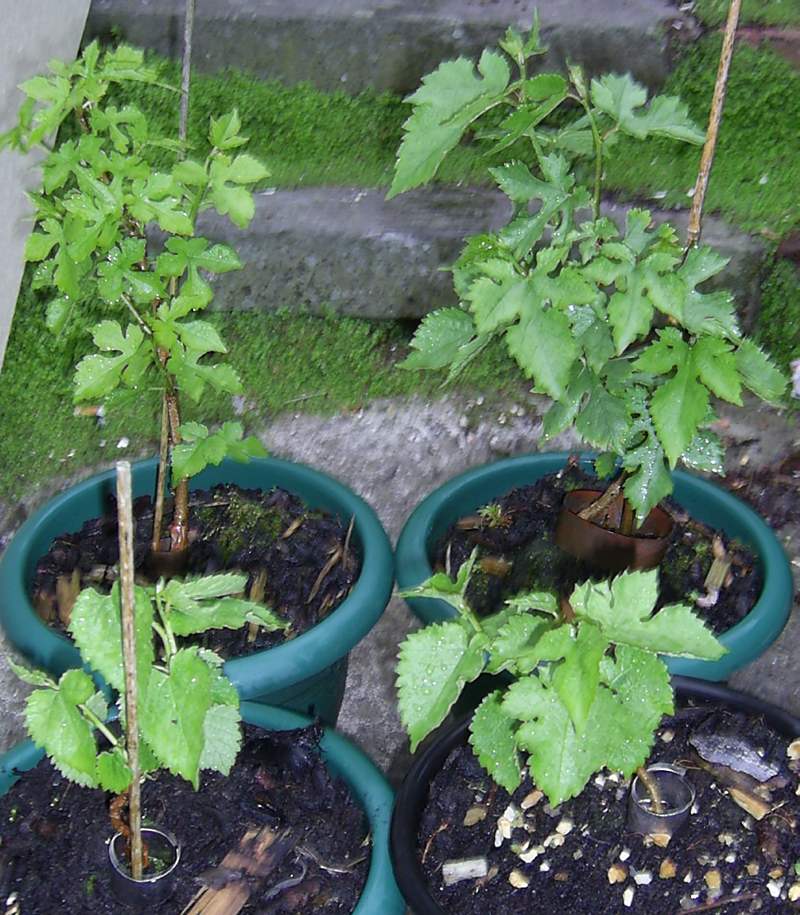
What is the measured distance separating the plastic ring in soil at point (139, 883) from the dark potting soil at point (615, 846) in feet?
1.04

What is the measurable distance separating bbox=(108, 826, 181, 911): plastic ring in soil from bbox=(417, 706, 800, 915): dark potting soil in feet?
1.04

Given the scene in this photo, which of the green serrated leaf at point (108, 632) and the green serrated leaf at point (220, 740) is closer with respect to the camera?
the green serrated leaf at point (108, 632)

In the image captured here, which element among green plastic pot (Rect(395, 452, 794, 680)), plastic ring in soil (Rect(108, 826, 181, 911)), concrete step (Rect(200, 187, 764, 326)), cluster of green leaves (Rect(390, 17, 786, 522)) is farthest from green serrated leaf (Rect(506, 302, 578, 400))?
concrete step (Rect(200, 187, 764, 326))

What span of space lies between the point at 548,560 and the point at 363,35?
61.4 inches

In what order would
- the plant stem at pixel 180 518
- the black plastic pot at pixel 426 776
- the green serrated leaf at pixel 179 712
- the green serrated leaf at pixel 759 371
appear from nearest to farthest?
the green serrated leaf at pixel 179 712, the black plastic pot at pixel 426 776, the green serrated leaf at pixel 759 371, the plant stem at pixel 180 518

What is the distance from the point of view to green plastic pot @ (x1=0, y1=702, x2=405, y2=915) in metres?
1.33

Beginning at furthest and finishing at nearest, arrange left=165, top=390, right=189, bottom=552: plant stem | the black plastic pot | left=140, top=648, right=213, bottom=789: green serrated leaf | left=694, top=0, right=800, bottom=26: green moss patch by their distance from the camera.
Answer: left=694, top=0, right=800, bottom=26: green moss patch < left=165, top=390, right=189, bottom=552: plant stem < the black plastic pot < left=140, top=648, right=213, bottom=789: green serrated leaf

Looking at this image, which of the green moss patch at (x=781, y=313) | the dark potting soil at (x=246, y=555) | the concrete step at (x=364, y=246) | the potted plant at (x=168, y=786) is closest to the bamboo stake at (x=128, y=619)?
the potted plant at (x=168, y=786)

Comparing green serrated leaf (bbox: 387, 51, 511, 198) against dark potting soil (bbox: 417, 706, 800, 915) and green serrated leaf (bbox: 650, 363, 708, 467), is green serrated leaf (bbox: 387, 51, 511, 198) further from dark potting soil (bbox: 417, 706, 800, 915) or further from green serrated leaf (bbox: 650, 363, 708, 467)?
dark potting soil (bbox: 417, 706, 800, 915)

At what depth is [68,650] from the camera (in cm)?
156

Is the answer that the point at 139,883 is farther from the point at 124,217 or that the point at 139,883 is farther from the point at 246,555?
Result: the point at 124,217

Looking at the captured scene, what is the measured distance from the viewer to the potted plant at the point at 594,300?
1.28 metres

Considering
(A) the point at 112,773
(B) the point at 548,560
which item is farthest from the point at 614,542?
(A) the point at 112,773

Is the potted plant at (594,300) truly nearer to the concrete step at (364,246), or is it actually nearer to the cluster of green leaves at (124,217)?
the cluster of green leaves at (124,217)
